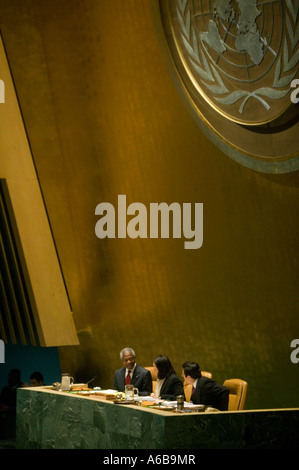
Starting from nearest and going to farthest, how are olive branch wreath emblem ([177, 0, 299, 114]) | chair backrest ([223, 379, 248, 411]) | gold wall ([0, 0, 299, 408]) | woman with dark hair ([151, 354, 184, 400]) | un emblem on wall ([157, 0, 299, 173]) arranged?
olive branch wreath emblem ([177, 0, 299, 114]) < un emblem on wall ([157, 0, 299, 173]) < chair backrest ([223, 379, 248, 411]) < woman with dark hair ([151, 354, 184, 400]) < gold wall ([0, 0, 299, 408])

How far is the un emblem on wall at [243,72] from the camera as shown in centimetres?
546

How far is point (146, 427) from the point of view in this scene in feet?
16.3

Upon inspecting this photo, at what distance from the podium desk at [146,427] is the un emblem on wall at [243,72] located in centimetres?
177

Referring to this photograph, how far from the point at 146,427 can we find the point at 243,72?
2.54 metres

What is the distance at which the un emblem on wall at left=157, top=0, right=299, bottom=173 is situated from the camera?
5.46 metres

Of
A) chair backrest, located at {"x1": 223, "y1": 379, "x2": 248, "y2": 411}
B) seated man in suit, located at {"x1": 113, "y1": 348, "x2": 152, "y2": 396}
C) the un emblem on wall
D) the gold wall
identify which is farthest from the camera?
seated man in suit, located at {"x1": 113, "y1": 348, "x2": 152, "y2": 396}

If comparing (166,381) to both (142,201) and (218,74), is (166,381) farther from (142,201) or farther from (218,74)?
(218,74)

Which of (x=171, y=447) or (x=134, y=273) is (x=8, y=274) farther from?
(x=171, y=447)

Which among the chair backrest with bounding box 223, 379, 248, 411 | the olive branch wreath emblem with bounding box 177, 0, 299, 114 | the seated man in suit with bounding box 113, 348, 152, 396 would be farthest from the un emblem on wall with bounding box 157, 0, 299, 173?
the seated man in suit with bounding box 113, 348, 152, 396

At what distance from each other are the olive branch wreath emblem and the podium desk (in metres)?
2.12

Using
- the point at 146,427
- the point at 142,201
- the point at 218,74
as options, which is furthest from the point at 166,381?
the point at 218,74

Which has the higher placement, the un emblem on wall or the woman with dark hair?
the un emblem on wall

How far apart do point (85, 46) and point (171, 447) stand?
4.45 meters

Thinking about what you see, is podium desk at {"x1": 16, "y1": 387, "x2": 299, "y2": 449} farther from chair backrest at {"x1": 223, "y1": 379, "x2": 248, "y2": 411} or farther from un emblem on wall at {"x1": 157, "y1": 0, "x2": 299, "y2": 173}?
un emblem on wall at {"x1": 157, "y1": 0, "x2": 299, "y2": 173}
